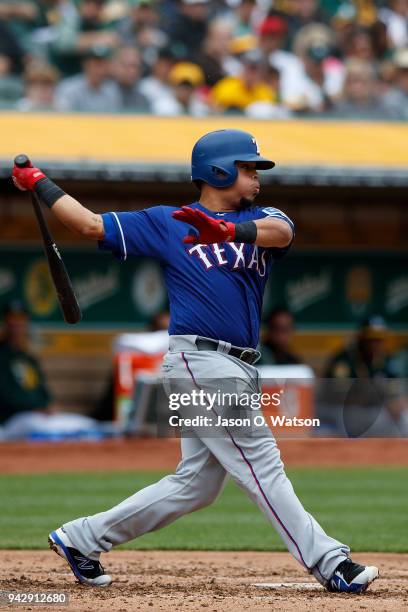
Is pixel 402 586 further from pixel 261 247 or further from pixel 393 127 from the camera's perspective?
pixel 393 127

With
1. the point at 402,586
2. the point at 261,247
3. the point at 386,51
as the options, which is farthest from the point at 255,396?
the point at 386,51

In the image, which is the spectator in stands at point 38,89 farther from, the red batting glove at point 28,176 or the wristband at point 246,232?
the wristband at point 246,232

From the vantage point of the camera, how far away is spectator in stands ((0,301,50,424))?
36.8 feet

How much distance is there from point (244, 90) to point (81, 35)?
1761mm

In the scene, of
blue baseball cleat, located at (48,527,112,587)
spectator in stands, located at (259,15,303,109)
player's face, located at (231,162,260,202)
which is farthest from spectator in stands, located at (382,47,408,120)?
blue baseball cleat, located at (48,527,112,587)

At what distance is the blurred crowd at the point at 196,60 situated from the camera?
12.2m

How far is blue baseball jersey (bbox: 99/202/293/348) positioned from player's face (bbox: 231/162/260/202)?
7 centimetres

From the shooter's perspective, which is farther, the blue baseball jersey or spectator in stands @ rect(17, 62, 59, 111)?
spectator in stands @ rect(17, 62, 59, 111)

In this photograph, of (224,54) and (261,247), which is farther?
(224,54)

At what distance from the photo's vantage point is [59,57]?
42.1 feet

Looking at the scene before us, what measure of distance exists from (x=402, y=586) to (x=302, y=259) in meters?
8.36

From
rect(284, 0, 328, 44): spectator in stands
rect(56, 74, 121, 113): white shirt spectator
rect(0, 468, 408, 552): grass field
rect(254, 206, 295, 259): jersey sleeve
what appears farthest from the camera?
rect(284, 0, 328, 44): spectator in stands

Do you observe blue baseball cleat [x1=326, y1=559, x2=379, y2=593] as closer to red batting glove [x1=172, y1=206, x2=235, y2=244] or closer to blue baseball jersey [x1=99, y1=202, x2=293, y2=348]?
blue baseball jersey [x1=99, y1=202, x2=293, y2=348]

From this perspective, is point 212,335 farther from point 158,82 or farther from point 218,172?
point 158,82
